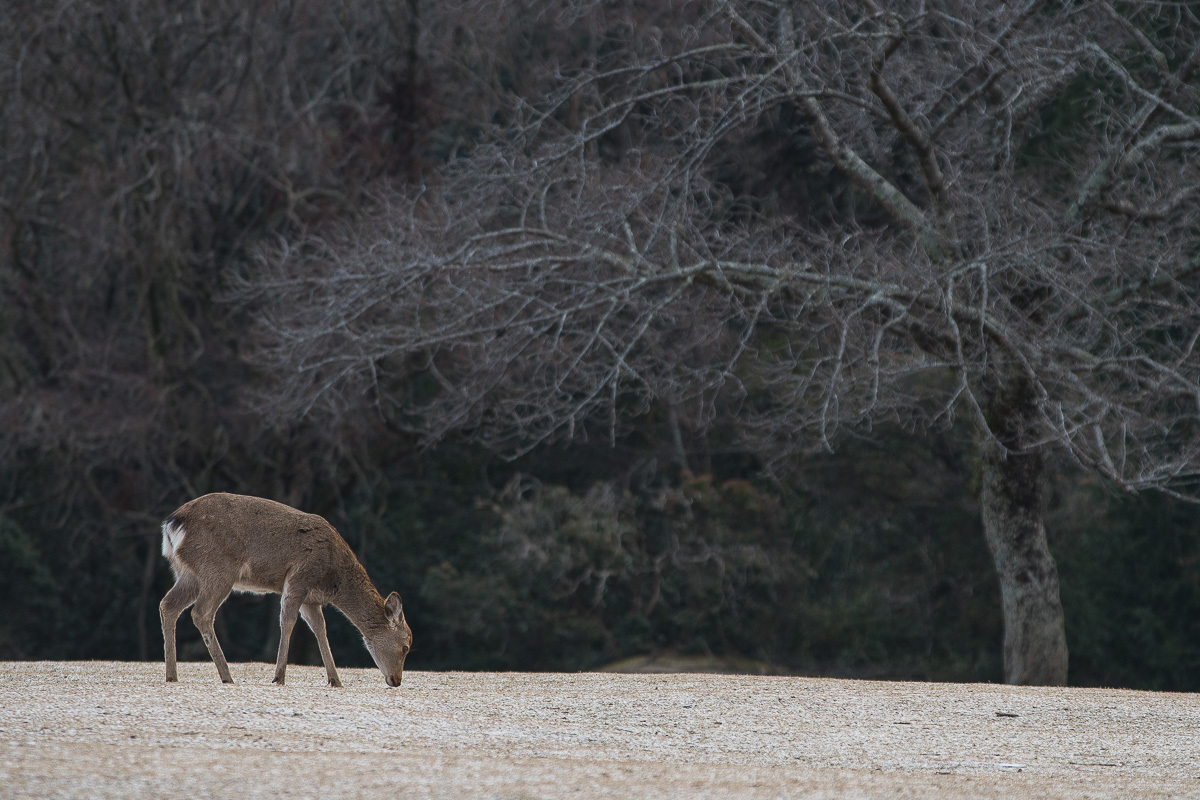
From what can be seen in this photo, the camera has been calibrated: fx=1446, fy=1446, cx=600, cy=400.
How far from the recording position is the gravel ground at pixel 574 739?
570 cm

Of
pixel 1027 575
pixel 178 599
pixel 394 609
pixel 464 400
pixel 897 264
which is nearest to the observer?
pixel 178 599

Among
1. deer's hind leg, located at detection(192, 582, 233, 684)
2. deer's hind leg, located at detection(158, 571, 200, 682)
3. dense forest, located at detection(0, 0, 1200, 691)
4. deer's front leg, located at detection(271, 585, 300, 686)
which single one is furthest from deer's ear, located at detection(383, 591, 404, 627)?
dense forest, located at detection(0, 0, 1200, 691)

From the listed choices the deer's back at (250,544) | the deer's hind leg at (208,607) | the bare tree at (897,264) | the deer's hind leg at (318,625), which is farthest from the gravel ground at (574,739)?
the bare tree at (897,264)

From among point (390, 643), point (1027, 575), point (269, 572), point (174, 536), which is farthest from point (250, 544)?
point (1027, 575)

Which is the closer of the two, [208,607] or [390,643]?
[208,607]

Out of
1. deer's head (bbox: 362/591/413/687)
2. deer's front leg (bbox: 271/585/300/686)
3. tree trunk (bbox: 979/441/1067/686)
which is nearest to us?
deer's front leg (bbox: 271/585/300/686)

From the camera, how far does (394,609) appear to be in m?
9.08

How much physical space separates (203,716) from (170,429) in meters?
14.1

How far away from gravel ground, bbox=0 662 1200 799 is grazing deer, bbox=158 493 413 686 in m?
0.35

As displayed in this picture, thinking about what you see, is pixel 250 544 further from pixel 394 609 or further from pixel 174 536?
pixel 394 609

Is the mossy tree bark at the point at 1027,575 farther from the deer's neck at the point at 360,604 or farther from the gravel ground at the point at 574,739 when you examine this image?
the deer's neck at the point at 360,604

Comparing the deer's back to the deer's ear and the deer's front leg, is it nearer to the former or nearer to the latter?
the deer's front leg

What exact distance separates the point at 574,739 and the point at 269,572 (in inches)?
95.3

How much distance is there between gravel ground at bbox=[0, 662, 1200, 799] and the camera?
5.70 m
